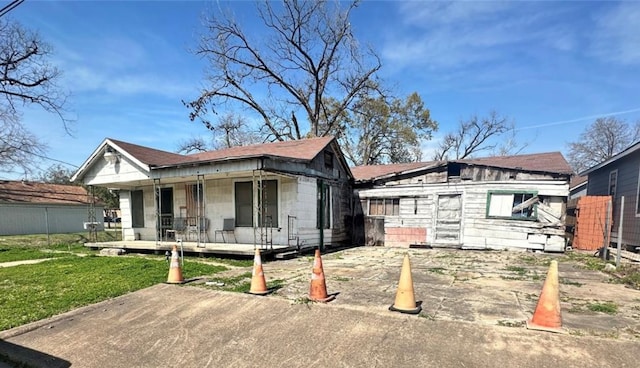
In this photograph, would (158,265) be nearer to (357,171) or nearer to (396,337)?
(396,337)

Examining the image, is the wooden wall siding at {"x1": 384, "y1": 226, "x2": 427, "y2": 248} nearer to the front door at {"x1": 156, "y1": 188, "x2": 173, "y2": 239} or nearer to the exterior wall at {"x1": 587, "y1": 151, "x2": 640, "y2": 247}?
the exterior wall at {"x1": 587, "y1": 151, "x2": 640, "y2": 247}

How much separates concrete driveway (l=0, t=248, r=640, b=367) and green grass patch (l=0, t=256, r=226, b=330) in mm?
432

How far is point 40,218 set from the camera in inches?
1041

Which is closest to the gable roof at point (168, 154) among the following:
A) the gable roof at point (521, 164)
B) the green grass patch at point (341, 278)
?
the gable roof at point (521, 164)

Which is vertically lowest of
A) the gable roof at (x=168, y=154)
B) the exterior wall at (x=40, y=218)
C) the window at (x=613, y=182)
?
the exterior wall at (x=40, y=218)

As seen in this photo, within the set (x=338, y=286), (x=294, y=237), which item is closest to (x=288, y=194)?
(x=294, y=237)

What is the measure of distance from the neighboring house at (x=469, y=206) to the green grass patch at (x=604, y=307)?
7061mm

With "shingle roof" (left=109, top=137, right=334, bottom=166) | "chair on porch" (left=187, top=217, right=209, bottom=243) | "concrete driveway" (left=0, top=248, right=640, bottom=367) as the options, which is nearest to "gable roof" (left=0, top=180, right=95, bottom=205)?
"shingle roof" (left=109, top=137, right=334, bottom=166)

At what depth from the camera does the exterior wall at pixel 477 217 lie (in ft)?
35.8

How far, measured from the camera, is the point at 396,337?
11.7ft

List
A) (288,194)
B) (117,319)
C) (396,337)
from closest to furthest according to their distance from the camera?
1. (396,337)
2. (117,319)
3. (288,194)

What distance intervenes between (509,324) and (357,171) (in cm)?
1531

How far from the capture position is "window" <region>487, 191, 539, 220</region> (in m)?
11.1

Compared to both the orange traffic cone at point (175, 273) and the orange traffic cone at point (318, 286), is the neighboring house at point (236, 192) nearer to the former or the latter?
the orange traffic cone at point (175, 273)
